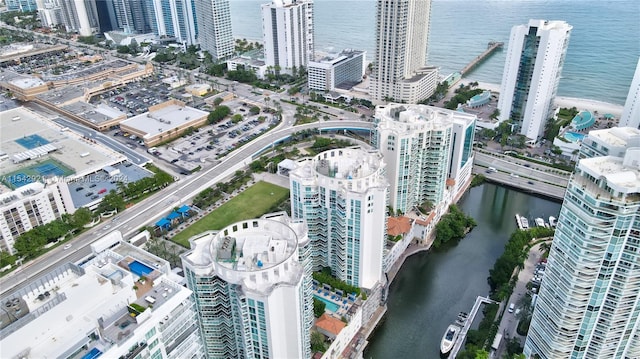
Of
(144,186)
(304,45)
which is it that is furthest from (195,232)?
(304,45)

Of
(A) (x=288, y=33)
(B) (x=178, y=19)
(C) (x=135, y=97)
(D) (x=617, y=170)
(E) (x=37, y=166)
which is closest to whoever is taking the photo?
(D) (x=617, y=170)

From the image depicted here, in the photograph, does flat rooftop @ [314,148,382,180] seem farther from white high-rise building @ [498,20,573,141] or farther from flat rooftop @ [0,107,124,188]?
flat rooftop @ [0,107,124,188]

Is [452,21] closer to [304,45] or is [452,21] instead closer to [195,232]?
[304,45]

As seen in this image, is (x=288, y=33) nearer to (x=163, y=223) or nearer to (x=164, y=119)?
(x=164, y=119)

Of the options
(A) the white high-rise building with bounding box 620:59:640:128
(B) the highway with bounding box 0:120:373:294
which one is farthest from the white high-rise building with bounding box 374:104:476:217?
(A) the white high-rise building with bounding box 620:59:640:128

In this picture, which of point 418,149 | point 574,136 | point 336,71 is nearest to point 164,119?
point 336,71

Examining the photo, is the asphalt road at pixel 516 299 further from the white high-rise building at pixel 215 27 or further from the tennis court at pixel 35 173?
the white high-rise building at pixel 215 27
